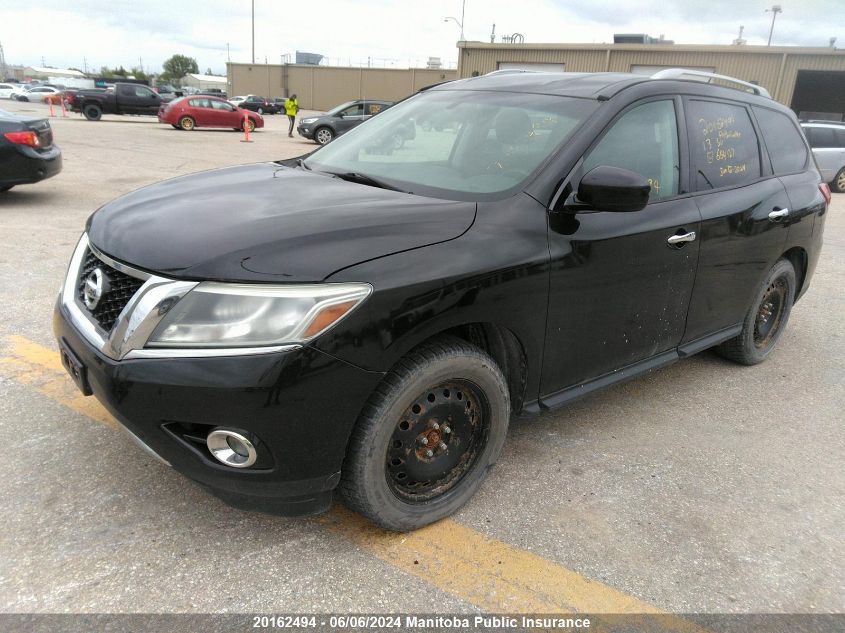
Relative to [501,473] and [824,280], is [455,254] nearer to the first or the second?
[501,473]

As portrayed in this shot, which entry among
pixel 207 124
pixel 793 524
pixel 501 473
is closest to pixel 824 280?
pixel 793 524

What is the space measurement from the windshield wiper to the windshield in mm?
30

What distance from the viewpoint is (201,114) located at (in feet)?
83.4

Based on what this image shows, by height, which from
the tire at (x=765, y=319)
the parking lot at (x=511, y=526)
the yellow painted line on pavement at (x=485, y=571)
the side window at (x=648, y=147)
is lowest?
the yellow painted line on pavement at (x=485, y=571)

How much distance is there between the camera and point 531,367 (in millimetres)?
2725

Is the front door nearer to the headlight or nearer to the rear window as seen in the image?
the headlight

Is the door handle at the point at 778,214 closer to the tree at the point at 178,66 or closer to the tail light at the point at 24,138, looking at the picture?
the tail light at the point at 24,138

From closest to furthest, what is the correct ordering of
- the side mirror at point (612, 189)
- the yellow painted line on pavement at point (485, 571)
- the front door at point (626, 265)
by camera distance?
1. the yellow painted line on pavement at point (485, 571)
2. the side mirror at point (612, 189)
3. the front door at point (626, 265)

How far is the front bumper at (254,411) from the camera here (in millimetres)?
1965

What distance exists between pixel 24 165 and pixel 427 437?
7419 millimetres

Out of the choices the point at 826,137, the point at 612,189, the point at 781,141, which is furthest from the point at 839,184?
the point at 612,189

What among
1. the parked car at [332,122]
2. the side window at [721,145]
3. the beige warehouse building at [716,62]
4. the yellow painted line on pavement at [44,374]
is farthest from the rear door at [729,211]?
the parked car at [332,122]

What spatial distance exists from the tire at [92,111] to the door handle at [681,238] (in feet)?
103

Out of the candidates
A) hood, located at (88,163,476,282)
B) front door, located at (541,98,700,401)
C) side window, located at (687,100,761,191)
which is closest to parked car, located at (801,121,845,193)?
side window, located at (687,100,761,191)
